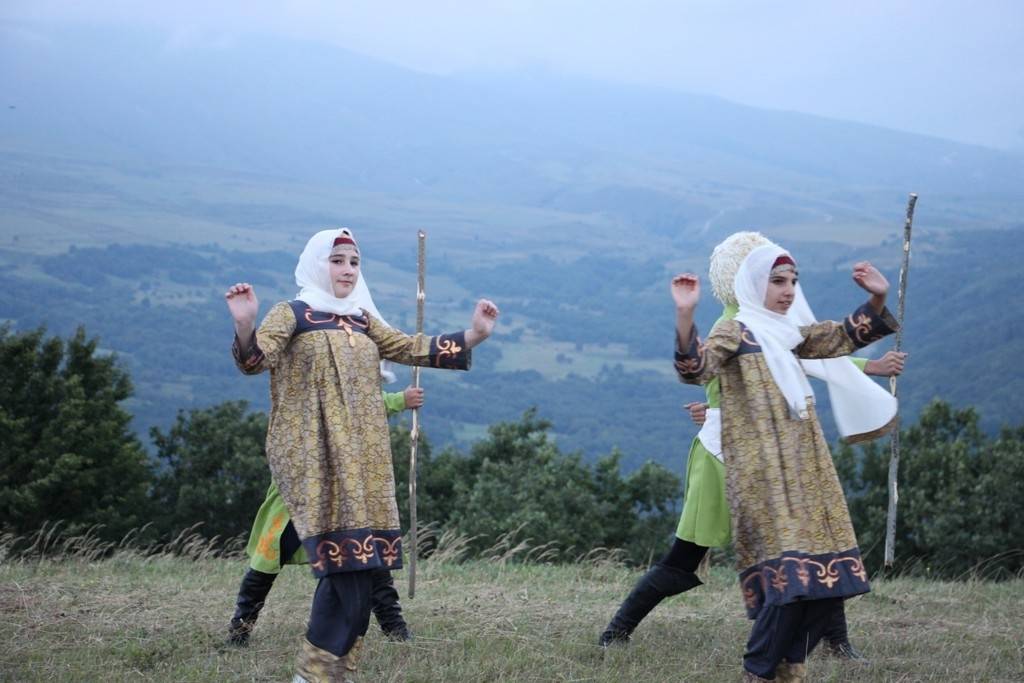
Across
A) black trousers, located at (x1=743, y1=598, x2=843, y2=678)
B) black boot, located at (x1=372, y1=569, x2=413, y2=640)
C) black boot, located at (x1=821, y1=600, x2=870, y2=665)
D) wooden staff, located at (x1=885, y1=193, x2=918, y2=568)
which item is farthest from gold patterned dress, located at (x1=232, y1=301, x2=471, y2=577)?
wooden staff, located at (x1=885, y1=193, x2=918, y2=568)

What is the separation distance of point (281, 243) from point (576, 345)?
45.0 meters

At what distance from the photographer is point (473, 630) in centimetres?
641

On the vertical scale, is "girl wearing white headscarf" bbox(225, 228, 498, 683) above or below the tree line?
above

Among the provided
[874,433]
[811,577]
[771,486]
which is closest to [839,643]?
→ [874,433]

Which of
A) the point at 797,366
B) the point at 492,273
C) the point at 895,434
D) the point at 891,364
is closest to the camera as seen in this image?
the point at 797,366

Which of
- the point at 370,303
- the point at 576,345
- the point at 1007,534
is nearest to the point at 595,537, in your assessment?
the point at 1007,534

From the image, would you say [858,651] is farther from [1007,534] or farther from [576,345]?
[576,345]

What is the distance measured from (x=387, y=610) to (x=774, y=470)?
2298 mm

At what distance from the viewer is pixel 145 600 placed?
23.0ft

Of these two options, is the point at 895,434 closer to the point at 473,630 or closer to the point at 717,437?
the point at 717,437

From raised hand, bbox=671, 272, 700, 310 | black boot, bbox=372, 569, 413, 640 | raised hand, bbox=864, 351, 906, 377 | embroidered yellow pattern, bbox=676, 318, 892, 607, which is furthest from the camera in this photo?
black boot, bbox=372, 569, 413, 640

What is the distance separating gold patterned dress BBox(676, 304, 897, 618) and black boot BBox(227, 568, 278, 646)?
2246mm

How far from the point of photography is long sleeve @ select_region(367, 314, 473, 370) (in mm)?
5617

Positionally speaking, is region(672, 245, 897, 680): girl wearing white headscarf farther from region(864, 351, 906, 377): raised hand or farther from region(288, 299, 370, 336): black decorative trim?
region(288, 299, 370, 336): black decorative trim
